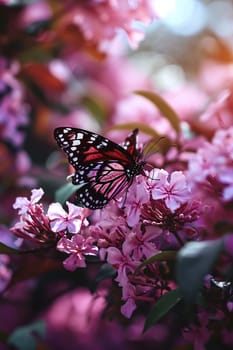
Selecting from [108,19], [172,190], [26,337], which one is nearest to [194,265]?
[172,190]

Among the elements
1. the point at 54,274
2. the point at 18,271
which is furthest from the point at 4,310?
the point at 18,271

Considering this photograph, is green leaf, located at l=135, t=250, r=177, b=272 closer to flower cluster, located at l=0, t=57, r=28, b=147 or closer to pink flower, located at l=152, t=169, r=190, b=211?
pink flower, located at l=152, t=169, r=190, b=211

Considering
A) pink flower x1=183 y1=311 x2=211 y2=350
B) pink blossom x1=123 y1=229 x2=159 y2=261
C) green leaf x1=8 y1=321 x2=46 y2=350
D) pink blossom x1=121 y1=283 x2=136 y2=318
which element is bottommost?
pink flower x1=183 y1=311 x2=211 y2=350

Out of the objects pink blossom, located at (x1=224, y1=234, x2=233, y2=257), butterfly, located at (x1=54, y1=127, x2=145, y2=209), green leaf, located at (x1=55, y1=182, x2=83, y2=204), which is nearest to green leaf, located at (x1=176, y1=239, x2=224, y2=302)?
pink blossom, located at (x1=224, y1=234, x2=233, y2=257)

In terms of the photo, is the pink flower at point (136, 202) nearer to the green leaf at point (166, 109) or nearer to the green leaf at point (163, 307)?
the green leaf at point (163, 307)

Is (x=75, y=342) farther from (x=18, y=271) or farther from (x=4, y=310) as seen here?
(x=18, y=271)

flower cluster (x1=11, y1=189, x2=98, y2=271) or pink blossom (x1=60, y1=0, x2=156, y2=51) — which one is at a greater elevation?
pink blossom (x1=60, y1=0, x2=156, y2=51)
